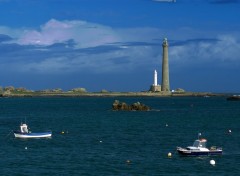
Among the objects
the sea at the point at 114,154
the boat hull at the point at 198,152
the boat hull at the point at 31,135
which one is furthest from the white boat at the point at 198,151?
the boat hull at the point at 31,135

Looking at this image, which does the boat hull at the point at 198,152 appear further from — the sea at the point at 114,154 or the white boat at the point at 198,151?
the sea at the point at 114,154

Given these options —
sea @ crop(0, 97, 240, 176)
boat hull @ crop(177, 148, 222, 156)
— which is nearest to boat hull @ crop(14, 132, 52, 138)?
sea @ crop(0, 97, 240, 176)

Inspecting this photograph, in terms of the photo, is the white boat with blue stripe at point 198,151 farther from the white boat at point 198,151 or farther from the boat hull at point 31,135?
the boat hull at point 31,135

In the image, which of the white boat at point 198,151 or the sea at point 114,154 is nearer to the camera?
the sea at point 114,154

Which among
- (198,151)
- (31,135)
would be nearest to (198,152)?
(198,151)

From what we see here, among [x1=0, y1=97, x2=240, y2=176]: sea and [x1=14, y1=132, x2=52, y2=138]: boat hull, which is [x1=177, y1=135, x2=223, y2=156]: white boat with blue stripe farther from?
[x1=14, y1=132, x2=52, y2=138]: boat hull

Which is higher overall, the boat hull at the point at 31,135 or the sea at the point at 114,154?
the boat hull at the point at 31,135

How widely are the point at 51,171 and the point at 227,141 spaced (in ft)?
102

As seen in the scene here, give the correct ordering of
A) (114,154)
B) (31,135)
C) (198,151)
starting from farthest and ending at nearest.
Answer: (31,135) → (114,154) → (198,151)

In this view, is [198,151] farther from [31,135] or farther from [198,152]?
[31,135]

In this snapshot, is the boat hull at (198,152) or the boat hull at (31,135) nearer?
the boat hull at (198,152)

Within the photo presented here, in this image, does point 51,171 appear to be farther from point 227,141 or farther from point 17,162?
point 227,141

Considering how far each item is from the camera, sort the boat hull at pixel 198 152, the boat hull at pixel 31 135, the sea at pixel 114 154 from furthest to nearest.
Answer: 1. the boat hull at pixel 31 135
2. the boat hull at pixel 198 152
3. the sea at pixel 114 154

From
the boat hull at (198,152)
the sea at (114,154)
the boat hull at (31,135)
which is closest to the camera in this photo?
the sea at (114,154)
